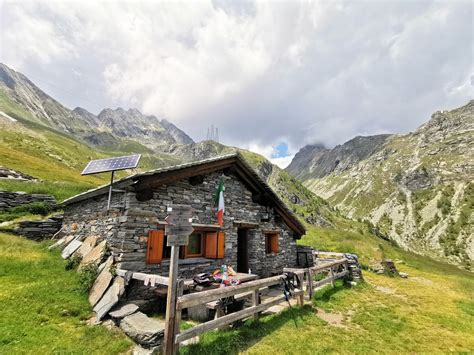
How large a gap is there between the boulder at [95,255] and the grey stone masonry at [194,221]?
29 cm

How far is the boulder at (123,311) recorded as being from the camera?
19.8 ft

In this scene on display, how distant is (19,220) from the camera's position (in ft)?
43.4

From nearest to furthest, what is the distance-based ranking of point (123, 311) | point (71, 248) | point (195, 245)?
point (123, 311)
point (195, 245)
point (71, 248)

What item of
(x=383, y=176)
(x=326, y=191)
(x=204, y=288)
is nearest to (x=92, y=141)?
(x=326, y=191)

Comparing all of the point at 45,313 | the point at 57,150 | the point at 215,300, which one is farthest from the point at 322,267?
the point at 57,150

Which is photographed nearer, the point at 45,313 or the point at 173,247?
the point at 173,247

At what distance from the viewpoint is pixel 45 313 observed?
596cm

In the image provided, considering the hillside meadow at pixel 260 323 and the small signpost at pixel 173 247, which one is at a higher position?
the small signpost at pixel 173 247

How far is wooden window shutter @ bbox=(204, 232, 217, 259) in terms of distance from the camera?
383 inches

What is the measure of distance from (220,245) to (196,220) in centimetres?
154

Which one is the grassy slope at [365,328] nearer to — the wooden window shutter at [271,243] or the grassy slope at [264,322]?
the grassy slope at [264,322]

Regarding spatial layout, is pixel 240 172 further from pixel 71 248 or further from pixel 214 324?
pixel 71 248

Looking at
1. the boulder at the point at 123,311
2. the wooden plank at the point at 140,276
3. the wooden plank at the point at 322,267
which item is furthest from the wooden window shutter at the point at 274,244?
the boulder at the point at 123,311

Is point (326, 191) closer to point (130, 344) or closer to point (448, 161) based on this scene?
point (448, 161)
